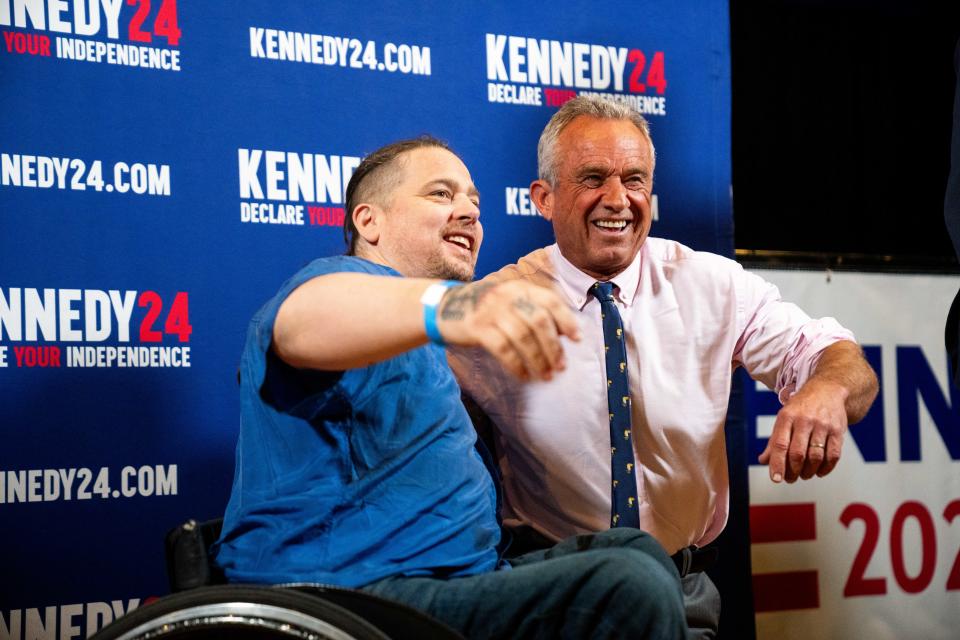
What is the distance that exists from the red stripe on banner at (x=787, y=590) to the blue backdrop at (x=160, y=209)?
1474mm

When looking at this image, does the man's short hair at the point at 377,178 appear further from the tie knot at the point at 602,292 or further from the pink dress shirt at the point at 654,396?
the tie knot at the point at 602,292

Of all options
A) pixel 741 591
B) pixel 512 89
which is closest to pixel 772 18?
pixel 512 89

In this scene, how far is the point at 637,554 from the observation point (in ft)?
4.86

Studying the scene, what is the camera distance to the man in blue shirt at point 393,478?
54.6 inches

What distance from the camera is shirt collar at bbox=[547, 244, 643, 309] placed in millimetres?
2557

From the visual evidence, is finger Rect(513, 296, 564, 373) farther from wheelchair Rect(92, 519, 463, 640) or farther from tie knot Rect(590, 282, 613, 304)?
tie knot Rect(590, 282, 613, 304)

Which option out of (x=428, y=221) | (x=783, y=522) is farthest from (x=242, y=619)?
(x=783, y=522)

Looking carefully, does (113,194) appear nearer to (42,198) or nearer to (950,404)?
(42,198)

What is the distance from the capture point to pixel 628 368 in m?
2.48

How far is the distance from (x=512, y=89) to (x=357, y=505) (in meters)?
1.63

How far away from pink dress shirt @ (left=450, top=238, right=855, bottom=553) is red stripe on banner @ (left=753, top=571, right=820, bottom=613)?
1043mm

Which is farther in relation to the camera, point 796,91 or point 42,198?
point 796,91

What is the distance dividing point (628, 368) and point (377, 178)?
799 millimetres

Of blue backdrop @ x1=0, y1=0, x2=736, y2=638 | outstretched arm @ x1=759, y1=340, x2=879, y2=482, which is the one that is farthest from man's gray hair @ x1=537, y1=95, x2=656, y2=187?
outstretched arm @ x1=759, y1=340, x2=879, y2=482
